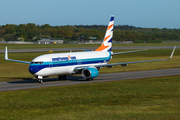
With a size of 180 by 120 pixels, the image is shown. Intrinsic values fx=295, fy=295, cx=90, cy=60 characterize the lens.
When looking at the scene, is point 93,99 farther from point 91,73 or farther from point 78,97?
point 91,73

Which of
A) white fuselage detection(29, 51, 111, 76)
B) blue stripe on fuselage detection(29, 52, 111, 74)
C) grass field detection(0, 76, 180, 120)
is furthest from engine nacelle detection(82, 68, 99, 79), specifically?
grass field detection(0, 76, 180, 120)

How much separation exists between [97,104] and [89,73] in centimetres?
1883

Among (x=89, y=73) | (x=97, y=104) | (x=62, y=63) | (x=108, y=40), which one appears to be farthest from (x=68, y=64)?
(x=97, y=104)

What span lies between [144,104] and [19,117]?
10161 millimetres

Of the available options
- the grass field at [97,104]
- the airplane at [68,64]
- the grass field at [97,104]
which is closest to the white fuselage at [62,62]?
the airplane at [68,64]

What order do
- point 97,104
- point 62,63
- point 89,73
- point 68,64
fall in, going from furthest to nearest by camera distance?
1. point 89,73
2. point 68,64
3. point 62,63
4. point 97,104

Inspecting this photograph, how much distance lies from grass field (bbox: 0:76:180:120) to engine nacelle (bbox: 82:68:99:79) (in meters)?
8.88

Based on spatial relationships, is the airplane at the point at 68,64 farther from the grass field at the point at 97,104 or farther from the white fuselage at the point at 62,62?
the grass field at the point at 97,104

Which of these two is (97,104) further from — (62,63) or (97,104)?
(62,63)

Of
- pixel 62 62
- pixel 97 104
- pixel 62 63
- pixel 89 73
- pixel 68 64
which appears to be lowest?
pixel 97 104

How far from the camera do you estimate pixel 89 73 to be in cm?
4338

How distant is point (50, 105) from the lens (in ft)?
80.6

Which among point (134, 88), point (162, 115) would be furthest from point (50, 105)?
point (134, 88)

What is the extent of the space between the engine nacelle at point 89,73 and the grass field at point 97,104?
888cm
